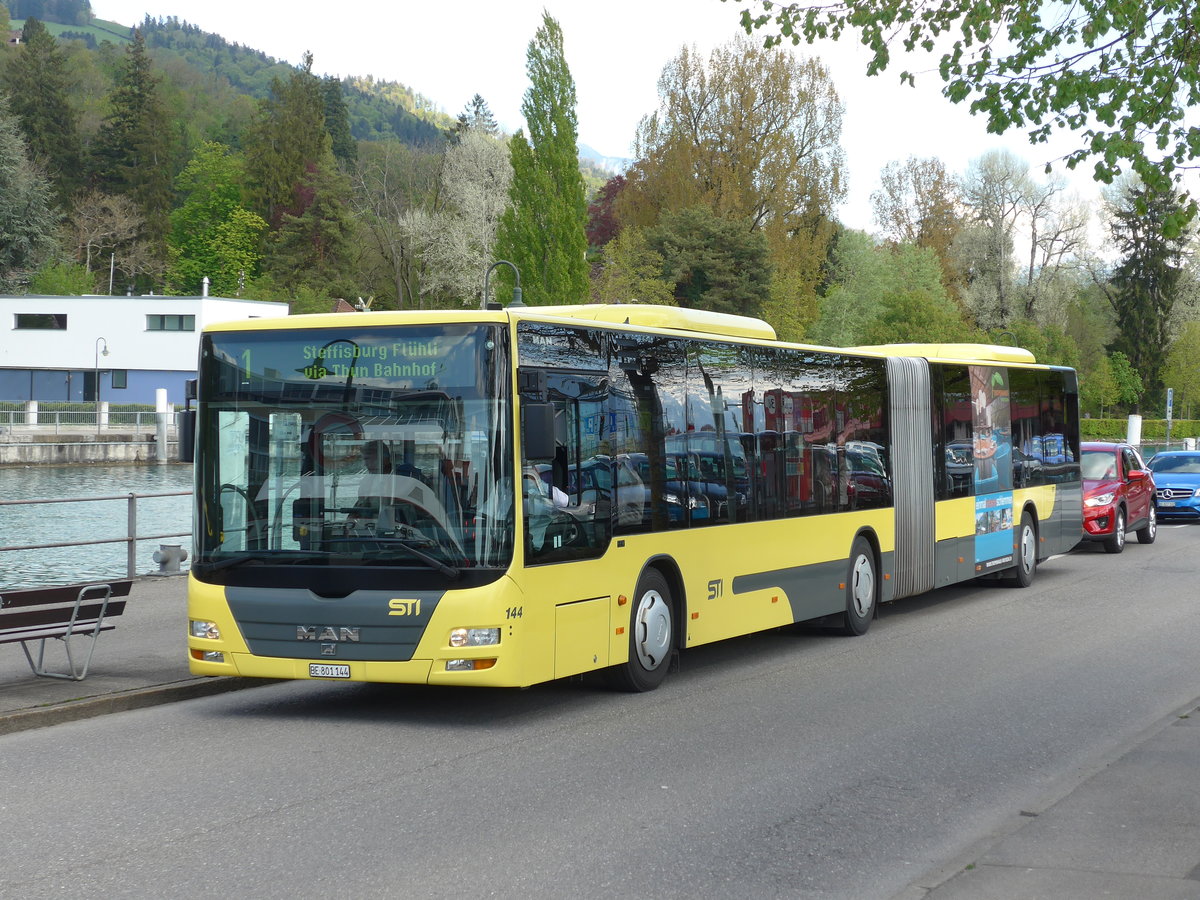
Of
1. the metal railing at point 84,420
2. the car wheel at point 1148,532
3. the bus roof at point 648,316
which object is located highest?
the metal railing at point 84,420

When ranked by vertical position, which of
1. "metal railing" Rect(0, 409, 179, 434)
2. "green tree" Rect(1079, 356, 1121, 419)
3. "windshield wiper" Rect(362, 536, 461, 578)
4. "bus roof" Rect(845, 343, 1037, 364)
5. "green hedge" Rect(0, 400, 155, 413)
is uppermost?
"green tree" Rect(1079, 356, 1121, 419)

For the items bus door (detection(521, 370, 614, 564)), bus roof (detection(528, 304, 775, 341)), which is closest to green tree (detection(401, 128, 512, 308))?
bus roof (detection(528, 304, 775, 341))

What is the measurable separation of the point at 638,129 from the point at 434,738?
66.3m

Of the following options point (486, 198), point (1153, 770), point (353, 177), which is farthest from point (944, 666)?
point (353, 177)

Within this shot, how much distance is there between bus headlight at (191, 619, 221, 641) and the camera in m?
9.98

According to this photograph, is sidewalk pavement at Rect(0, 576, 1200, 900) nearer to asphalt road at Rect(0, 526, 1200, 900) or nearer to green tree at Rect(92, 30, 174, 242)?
asphalt road at Rect(0, 526, 1200, 900)

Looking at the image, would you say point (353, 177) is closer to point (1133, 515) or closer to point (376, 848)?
point (1133, 515)

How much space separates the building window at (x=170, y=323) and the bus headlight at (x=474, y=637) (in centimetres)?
7880

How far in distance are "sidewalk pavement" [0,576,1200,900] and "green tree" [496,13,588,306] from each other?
56267mm

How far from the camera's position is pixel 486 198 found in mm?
81250

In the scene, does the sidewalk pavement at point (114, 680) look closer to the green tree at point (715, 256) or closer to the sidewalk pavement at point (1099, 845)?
the sidewalk pavement at point (1099, 845)

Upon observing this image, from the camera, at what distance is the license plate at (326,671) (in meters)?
9.66

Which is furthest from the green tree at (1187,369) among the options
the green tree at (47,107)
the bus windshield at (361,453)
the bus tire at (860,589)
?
the bus windshield at (361,453)

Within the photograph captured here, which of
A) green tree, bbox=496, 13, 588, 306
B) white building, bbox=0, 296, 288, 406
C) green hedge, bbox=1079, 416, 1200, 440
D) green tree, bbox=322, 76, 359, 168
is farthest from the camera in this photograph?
green tree, bbox=322, 76, 359, 168
